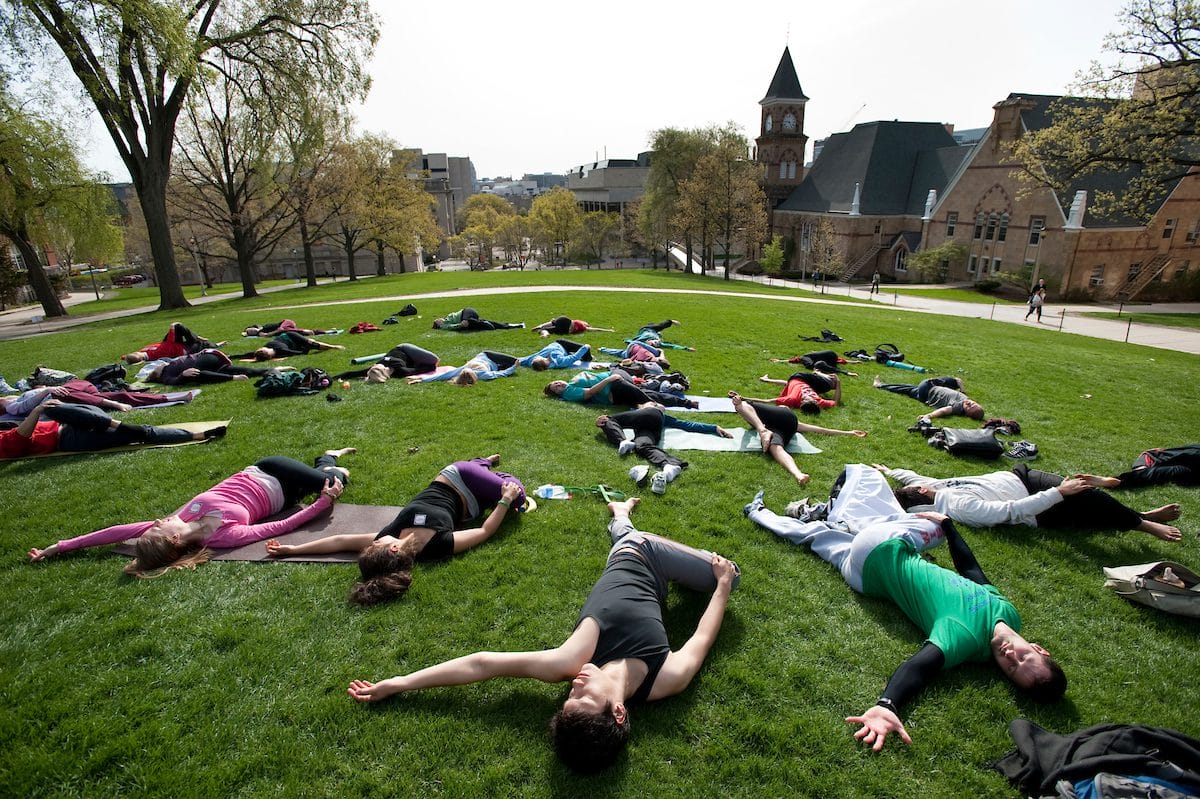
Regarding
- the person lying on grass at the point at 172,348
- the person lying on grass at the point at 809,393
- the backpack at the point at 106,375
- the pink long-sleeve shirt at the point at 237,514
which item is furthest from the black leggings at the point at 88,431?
the person lying on grass at the point at 809,393

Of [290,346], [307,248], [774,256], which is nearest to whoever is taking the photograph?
[290,346]

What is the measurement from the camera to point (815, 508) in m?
6.52

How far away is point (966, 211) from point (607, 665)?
193ft

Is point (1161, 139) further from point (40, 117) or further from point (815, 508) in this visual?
point (40, 117)

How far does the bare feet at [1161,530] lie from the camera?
19.5 feet

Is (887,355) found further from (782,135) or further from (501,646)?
(782,135)

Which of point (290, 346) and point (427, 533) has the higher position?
point (290, 346)

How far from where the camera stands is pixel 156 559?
561 centimetres

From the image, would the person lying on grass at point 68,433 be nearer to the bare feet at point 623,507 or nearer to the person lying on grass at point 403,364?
the person lying on grass at point 403,364

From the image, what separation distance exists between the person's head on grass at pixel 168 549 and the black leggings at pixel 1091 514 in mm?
9350

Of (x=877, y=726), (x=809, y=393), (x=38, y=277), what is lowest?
(x=877, y=726)

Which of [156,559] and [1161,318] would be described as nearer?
[156,559]

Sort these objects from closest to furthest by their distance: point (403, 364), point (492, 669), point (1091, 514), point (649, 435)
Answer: point (492, 669) < point (1091, 514) < point (649, 435) < point (403, 364)

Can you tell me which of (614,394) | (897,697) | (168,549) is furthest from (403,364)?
(897,697)
